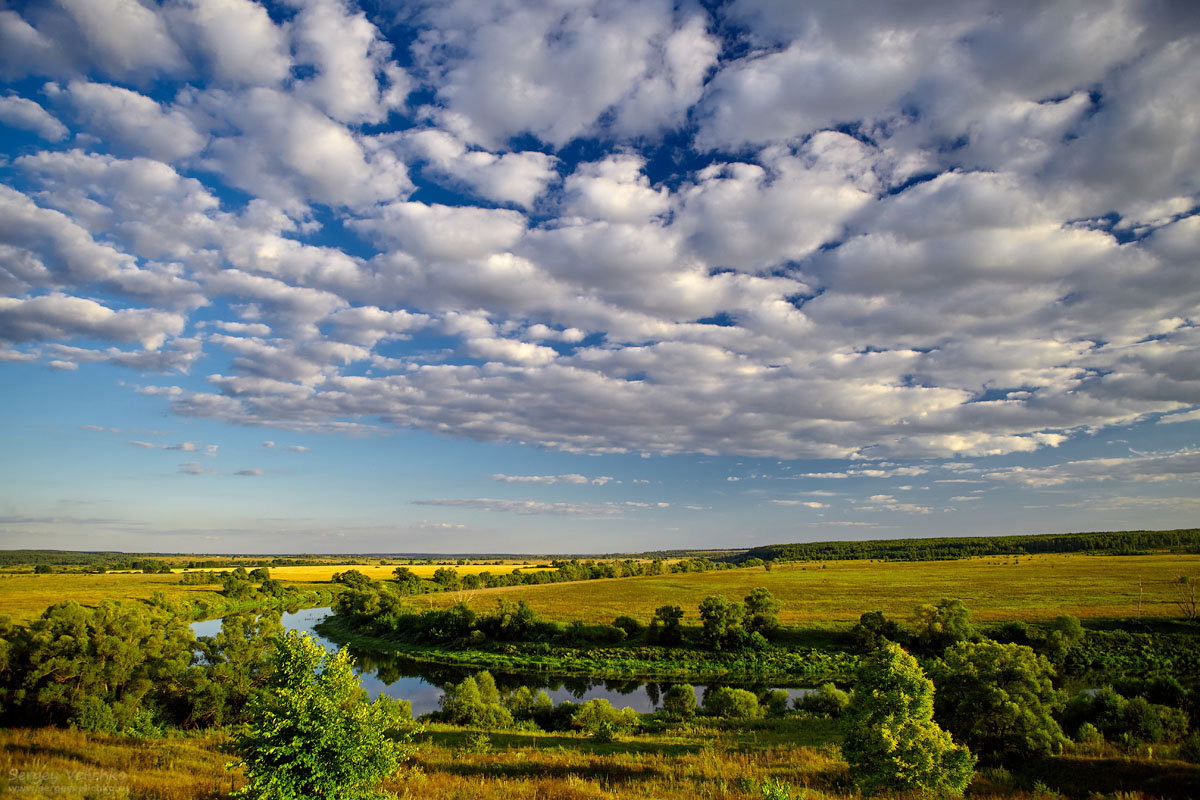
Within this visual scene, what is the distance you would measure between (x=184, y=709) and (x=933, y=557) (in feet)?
701

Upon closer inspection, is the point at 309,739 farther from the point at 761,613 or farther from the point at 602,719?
the point at 761,613

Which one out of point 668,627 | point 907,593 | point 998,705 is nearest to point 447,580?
point 668,627

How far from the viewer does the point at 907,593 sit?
9081 cm

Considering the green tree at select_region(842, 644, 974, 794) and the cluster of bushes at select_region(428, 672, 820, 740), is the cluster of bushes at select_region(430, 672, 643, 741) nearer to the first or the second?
the cluster of bushes at select_region(428, 672, 820, 740)

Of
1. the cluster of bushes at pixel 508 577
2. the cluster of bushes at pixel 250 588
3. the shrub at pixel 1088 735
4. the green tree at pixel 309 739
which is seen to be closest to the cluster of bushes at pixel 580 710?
the shrub at pixel 1088 735

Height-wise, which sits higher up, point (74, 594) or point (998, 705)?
point (998, 705)

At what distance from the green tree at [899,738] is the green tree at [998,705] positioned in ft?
28.7

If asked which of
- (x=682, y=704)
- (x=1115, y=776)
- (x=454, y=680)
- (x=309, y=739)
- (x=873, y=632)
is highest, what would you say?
(x=309, y=739)

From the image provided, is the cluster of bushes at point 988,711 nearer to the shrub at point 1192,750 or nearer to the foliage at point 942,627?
the shrub at point 1192,750

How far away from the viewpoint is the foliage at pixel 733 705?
39.4 metres

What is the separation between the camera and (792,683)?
5209 centimetres

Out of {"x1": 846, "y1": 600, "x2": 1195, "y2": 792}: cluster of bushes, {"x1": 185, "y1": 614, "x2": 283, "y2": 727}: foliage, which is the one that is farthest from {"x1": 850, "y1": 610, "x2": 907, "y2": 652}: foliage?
{"x1": 185, "y1": 614, "x2": 283, "y2": 727}: foliage

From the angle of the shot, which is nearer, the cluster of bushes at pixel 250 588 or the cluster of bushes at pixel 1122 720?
the cluster of bushes at pixel 1122 720

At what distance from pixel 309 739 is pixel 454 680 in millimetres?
54935
